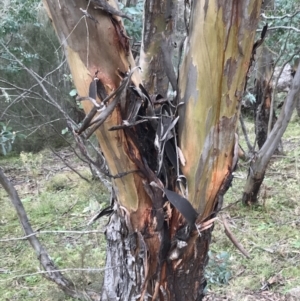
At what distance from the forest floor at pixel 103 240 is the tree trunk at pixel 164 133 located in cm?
31

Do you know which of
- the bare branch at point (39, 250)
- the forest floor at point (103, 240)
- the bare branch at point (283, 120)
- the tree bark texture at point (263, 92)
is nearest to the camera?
the bare branch at point (39, 250)

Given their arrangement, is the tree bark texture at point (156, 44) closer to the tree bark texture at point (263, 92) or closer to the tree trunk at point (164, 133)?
the tree trunk at point (164, 133)

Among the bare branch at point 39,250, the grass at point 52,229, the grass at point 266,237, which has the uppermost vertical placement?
the bare branch at point 39,250

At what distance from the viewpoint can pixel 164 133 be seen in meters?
1.13

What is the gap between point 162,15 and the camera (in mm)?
1420

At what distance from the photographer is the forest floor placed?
8.55 ft

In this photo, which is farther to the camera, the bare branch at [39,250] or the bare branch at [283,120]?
the bare branch at [283,120]

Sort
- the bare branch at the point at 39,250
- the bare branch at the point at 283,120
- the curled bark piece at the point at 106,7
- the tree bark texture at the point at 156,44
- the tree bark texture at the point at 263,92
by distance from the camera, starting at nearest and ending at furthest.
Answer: the curled bark piece at the point at 106,7 → the tree bark texture at the point at 156,44 → the bare branch at the point at 39,250 → the bare branch at the point at 283,120 → the tree bark texture at the point at 263,92

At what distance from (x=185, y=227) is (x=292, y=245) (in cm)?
215

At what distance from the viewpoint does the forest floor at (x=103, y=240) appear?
261cm

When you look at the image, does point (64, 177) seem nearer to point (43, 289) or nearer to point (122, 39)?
point (43, 289)

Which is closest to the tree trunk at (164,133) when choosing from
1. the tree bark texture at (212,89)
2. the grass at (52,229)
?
the tree bark texture at (212,89)

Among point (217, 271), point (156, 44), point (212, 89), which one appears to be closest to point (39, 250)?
point (217, 271)

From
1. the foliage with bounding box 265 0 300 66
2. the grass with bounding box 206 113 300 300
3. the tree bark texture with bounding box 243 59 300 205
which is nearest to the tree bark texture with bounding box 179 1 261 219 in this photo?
the grass with bounding box 206 113 300 300
